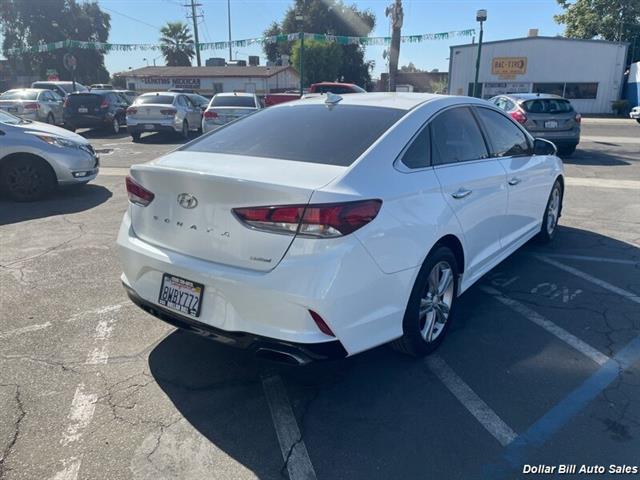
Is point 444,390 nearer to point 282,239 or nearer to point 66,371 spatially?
point 282,239

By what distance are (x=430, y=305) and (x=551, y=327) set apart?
3.73 ft

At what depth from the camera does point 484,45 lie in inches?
1298

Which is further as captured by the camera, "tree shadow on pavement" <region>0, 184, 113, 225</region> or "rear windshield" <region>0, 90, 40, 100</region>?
"rear windshield" <region>0, 90, 40, 100</region>

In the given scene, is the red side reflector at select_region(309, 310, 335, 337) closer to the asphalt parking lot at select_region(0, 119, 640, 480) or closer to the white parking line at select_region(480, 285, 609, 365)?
the asphalt parking lot at select_region(0, 119, 640, 480)

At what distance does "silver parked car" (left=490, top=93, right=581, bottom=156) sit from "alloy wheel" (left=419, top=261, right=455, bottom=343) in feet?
32.3

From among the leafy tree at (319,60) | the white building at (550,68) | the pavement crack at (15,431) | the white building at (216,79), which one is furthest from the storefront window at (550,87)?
the pavement crack at (15,431)

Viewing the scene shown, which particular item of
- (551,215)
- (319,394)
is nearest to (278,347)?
(319,394)

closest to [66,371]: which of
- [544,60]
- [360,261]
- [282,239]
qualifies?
[282,239]

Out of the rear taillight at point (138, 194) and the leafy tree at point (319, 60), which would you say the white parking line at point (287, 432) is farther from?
the leafy tree at point (319, 60)

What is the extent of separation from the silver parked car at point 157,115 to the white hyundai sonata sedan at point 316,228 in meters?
13.1

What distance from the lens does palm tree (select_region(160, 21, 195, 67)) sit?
53.1m

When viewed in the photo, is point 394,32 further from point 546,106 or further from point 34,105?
point 34,105

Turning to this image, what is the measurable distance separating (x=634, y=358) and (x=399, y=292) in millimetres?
1784

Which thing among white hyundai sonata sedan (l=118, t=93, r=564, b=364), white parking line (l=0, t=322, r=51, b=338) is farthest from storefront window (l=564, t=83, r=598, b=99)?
white parking line (l=0, t=322, r=51, b=338)
